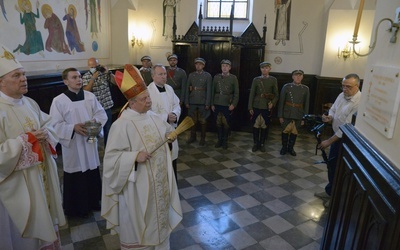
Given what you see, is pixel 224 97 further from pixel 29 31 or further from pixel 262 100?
pixel 29 31

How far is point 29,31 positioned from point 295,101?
5.29 metres

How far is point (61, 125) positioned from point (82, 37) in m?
4.62

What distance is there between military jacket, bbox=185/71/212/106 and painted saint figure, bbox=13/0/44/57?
308 centimetres

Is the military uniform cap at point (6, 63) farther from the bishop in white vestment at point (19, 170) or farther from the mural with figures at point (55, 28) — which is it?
the mural with figures at point (55, 28)

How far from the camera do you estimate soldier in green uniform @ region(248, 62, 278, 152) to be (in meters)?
5.92

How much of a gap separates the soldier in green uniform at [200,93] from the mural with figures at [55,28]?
292 centimetres

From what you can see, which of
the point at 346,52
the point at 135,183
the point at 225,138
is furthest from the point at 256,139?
the point at 135,183

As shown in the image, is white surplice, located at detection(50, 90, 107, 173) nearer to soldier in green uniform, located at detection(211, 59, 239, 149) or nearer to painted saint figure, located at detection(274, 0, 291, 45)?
soldier in green uniform, located at detection(211, 59, 239, 149)

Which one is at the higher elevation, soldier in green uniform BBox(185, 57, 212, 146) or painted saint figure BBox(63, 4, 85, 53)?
painted saint figure BBox(63, 4, 85, 53)

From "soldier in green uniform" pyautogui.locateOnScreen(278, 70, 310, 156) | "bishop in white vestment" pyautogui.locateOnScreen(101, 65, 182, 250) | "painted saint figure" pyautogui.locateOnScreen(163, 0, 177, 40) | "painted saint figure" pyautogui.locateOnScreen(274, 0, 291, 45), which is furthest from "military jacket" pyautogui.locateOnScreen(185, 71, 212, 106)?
"bishop in white vestment" pyautogui.locateOnScreen(101, 65, 182, 250)

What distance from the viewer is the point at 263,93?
592 cm

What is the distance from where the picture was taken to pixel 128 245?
2.37m

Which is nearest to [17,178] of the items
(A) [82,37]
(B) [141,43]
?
(A) [82,37]

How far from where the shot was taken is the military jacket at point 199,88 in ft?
20.1
